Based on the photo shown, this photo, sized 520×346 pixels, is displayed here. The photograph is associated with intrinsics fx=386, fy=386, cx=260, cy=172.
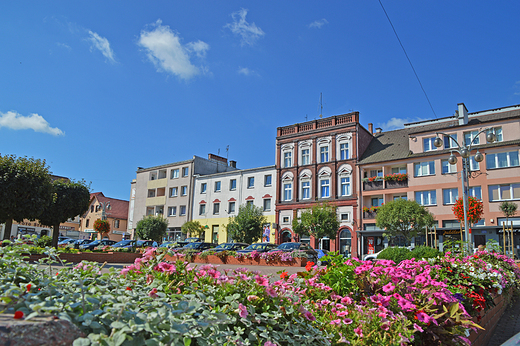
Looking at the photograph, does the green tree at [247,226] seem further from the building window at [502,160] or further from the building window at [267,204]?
the building window at [502,160]

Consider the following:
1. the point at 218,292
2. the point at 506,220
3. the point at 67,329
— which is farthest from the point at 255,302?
the point at 506,220

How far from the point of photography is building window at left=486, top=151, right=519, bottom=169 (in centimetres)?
3238

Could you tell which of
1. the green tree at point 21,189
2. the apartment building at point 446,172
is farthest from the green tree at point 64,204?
the apartment building at point 446,172

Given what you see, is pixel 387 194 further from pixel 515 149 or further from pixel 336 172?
pixel 515 149

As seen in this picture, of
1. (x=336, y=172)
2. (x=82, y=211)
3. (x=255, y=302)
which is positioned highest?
(x=336, y=172)

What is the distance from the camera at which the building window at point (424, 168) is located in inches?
1433

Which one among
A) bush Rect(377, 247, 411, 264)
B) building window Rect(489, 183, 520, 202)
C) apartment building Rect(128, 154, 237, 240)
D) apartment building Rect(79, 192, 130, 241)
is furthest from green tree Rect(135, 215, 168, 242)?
bush Rect(377, 247, 411, 264)

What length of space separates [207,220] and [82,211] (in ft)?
74.6

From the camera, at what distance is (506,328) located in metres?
8.09

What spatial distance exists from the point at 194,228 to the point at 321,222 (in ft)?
63.0

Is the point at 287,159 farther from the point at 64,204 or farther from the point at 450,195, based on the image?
the point at 64,204

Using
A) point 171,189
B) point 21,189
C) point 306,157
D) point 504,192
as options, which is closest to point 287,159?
point 306,157

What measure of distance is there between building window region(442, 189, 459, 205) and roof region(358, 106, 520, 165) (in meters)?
3.70

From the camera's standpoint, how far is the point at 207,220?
50.5 meters
